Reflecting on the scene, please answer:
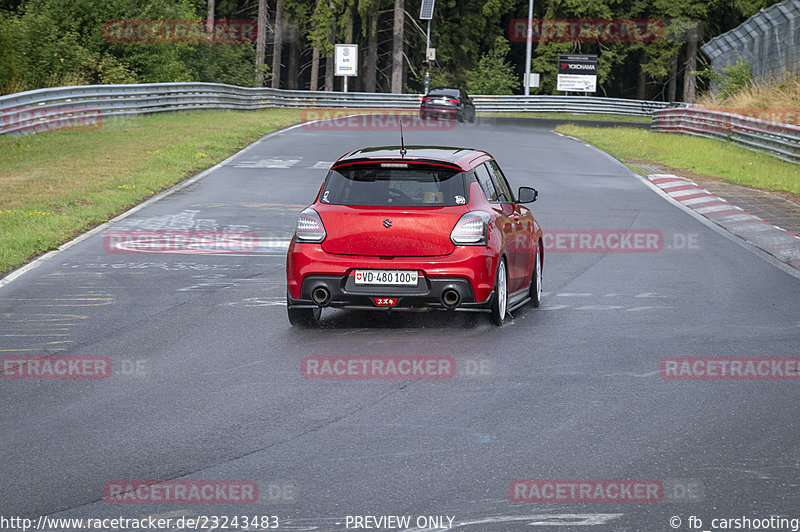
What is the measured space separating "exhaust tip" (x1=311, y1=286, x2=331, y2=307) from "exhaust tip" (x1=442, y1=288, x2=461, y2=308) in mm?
973

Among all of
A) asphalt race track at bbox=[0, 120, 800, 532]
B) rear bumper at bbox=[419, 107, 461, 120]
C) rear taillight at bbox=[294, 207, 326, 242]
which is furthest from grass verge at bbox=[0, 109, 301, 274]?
rear bumper at bbox=[419, 107, 461, 120]

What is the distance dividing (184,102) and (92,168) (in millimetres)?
18438

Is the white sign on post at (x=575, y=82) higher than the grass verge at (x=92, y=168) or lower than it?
higher

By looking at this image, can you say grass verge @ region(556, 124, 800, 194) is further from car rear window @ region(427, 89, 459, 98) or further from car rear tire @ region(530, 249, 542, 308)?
car rear tire @ region(530, 249, 542, 308)

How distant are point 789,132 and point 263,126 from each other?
16.8 meters

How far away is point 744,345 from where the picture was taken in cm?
941

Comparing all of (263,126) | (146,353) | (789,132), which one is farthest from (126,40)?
(146,353)

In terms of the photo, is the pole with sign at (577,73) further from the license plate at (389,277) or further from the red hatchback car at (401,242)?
the license plate at (389,277)

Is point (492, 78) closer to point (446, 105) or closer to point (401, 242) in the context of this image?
point (446, 105)

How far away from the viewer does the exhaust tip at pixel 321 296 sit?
9.87m

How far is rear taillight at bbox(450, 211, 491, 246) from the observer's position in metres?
9.84

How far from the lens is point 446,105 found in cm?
4872

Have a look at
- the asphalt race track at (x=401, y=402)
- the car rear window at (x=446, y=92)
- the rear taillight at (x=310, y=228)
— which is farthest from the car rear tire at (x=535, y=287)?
the car rear window at (x=446, y=92)

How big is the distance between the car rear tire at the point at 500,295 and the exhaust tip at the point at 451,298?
16.0 inches
